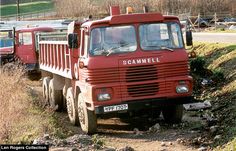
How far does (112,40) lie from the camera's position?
10305 millimetres

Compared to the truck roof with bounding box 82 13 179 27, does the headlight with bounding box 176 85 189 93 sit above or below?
below

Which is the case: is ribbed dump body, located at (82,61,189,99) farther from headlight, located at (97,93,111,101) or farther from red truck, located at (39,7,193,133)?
headlight, located at (97,93,111,101)

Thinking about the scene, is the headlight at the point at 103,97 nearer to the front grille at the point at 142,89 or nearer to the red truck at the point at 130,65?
the red truck at the point at 130,65

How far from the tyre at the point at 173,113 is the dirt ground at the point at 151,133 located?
0.15 meters

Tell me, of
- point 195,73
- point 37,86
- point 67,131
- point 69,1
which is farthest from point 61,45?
point 69,1

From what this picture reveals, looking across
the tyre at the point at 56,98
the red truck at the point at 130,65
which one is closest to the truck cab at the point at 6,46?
the tyre at the point at 56,98

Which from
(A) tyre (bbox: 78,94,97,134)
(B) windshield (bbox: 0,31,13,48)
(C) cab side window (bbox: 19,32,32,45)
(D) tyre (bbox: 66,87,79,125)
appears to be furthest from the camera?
(B) windshield (bbox: 0,31,13,48)

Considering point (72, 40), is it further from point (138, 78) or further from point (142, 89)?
point (142, 89)

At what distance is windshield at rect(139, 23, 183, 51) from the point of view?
10375 millimetres

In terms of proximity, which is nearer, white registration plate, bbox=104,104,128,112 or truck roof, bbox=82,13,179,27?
white registration plate, bbox=104,104,128,112

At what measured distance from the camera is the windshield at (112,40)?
33.7 feet

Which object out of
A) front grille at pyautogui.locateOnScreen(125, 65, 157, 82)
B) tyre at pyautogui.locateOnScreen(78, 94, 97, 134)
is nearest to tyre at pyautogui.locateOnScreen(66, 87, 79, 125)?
tyre at pyautogui.locateOnScreen(78, 94, 97, 134)

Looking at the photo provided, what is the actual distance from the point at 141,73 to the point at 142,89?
1.10ft

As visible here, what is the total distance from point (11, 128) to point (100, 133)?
204 cm
